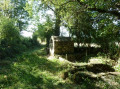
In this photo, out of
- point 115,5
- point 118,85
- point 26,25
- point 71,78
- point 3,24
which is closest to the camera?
point 118,85

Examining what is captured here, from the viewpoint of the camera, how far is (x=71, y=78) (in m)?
6.92

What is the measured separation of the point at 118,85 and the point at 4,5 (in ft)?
66.5

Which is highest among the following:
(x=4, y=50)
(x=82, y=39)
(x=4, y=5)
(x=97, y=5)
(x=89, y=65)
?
(x=4, y=5)

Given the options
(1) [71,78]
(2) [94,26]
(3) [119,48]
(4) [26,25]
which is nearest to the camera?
(1) [71,78]

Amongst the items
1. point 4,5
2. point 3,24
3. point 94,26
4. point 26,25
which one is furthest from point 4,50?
point 26,25

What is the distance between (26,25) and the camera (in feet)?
99.8

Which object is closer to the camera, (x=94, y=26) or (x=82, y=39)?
(x=94, y=26)

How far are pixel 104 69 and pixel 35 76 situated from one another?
239 inches

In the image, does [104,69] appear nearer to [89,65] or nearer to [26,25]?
[89,65]

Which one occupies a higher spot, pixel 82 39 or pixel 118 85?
pixel 82 39

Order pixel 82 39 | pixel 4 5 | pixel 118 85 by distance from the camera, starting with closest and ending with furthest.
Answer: pixel 118 85, pixel 82 39, pixel 4 5

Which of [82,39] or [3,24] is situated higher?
[3,24]

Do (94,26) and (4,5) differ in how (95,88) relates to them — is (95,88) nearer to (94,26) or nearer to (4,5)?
(94,26)

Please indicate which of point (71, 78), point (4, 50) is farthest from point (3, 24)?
point (71, 78)
